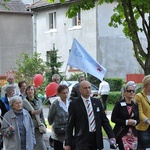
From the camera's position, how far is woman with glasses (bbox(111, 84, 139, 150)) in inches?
396

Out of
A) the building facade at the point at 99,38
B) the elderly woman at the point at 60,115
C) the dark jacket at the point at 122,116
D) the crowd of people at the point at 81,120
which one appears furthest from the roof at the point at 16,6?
the dark jacket at the point at 122,116

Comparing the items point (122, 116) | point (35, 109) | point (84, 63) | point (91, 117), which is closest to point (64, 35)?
point (84, 63)

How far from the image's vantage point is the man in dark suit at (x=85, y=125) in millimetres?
8820

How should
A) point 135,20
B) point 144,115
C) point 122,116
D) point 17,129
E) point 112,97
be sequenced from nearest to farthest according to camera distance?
point 17,129 → point 122,116 → point 144,115 → point 135,20 → point 112,97

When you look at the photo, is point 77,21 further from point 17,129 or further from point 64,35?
point 17,129

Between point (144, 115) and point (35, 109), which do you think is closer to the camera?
point (144, 115)

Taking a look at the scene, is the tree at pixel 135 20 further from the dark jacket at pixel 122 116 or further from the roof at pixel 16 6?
the roof at pixel 16 6

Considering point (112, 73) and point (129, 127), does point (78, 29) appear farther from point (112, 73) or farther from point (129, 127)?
point (129, 127)

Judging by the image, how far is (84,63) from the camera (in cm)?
1361

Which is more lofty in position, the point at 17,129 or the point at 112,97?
the point at 17,129

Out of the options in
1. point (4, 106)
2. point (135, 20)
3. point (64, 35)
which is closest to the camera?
point (4, 106)

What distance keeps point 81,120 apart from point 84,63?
15.9 feet

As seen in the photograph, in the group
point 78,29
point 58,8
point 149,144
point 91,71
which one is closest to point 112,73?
point 78,29

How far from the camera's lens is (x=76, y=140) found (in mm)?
8953
